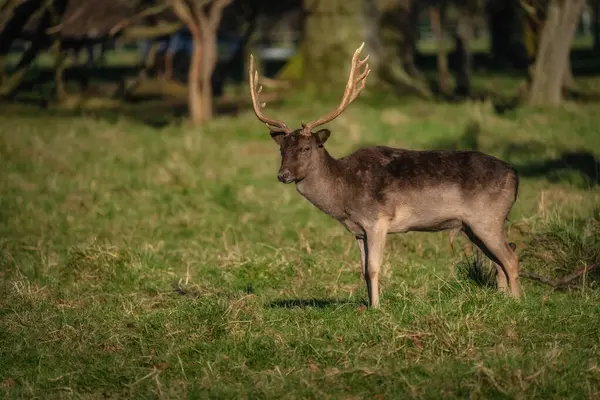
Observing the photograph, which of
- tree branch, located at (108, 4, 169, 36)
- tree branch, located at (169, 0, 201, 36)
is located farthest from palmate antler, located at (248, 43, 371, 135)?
tree branch, located at (108, 4, 169, 36)

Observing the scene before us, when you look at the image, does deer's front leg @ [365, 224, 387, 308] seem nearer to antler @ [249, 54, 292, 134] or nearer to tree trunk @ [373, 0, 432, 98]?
antler @ [249, 54, 292, 134]

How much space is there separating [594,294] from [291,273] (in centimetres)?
318

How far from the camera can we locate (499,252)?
943 centimetres

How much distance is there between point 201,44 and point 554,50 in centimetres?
781

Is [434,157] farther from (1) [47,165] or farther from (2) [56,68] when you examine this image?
(2) [56,68]

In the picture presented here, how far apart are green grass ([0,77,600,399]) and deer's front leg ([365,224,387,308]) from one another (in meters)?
0.20

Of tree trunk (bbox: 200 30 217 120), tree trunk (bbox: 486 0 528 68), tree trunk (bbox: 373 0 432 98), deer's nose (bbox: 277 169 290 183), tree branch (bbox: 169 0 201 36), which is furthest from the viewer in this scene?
tree trunk (bbox: 486 0 528 68)

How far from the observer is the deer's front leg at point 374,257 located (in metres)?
9.31

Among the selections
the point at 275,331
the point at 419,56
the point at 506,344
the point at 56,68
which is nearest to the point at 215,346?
the point at 275,331

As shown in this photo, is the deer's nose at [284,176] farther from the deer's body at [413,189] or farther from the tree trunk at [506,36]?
the tree trunk at [506,36]

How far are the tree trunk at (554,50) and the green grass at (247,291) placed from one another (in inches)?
180

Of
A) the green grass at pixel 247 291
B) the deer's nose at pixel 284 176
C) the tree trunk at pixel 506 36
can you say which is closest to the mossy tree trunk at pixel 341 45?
the green grass at pixel 247 291

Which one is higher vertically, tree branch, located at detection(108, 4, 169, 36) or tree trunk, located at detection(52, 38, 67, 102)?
tree branch, located at detection(108, 4, 169, 36)

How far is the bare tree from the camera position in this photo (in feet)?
73.3
